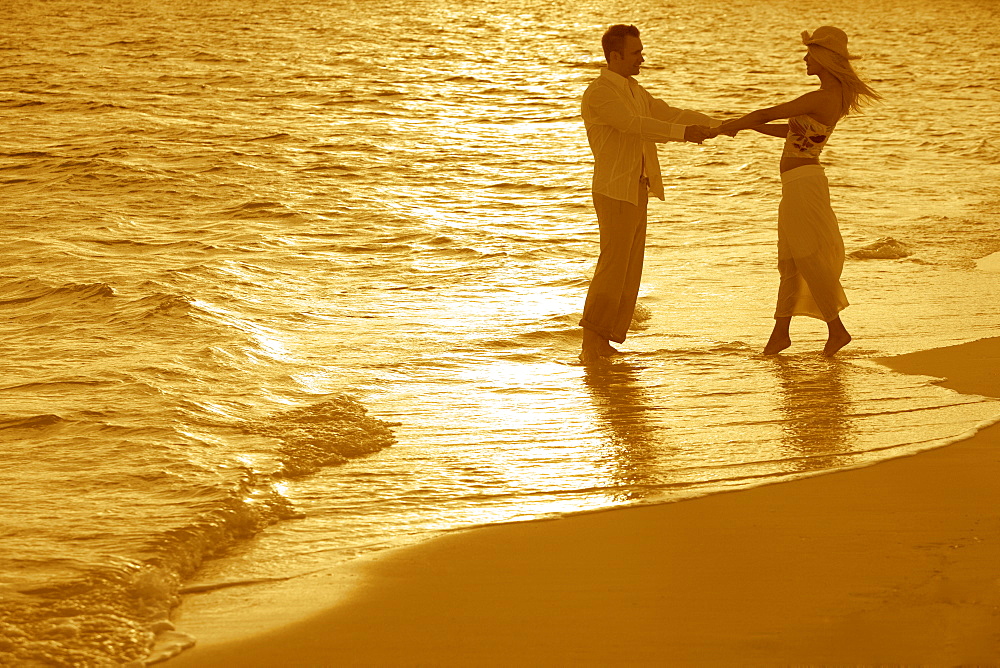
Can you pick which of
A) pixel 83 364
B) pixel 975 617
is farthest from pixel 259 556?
pixel 83 364

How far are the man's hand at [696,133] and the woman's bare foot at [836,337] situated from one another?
129 cm

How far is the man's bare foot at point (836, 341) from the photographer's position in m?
6.76

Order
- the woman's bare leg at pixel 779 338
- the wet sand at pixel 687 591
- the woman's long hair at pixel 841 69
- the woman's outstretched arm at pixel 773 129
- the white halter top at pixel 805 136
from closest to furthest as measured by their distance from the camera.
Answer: the wet sand at pixel 687 591 → the woman's long hair at pixel 841 69 → the white halter top at pixel 805 136 → the woman's outstretched arm at pixel 773 129 → the woman's bare leg at pixel 779 338

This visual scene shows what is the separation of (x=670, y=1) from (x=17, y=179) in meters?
45.4

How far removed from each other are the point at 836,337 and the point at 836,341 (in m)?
0.02

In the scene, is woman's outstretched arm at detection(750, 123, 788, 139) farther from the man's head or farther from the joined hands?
the man's head

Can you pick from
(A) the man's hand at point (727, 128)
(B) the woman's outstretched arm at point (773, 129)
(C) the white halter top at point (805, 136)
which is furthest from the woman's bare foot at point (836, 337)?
(A) the man's hand at point (727, 128)

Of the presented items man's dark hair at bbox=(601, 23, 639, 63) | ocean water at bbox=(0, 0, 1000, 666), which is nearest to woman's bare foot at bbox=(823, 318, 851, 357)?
ocean water at bbox=(0, 0, 1000, 666)

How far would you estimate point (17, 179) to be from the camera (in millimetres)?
13859

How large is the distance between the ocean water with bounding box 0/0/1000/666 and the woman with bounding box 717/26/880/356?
0.31 metres

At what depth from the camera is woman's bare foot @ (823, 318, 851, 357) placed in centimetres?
Result: 675

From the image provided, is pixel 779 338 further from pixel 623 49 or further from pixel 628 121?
pixel 623 49

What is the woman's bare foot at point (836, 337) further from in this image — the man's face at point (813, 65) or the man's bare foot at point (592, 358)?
the man's face at point (813, 65)

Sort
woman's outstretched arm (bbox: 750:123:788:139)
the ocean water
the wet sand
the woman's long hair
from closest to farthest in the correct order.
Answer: the wet sand → the ocean water → the woman's long hair → woman's outstretched arm (bbox: 750:123:788:139)
